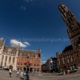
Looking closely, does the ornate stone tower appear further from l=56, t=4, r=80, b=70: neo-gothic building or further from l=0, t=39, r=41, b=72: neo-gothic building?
l=0, t=39, r=41, b=72: neo-gothic building

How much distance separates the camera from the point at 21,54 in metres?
57.0

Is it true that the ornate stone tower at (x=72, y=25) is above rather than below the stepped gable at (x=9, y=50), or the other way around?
above

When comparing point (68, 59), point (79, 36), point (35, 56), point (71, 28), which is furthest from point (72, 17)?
point (35, 56)

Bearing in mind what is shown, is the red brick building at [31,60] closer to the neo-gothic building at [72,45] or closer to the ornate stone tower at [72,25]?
the neo-gothic building at [72,45]

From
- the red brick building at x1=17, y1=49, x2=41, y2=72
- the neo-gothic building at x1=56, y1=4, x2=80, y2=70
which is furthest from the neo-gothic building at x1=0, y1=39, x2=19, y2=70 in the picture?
the neo-gothic building at x1=56, y1=4, x2=80, y2=70

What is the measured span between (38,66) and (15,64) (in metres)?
16.3

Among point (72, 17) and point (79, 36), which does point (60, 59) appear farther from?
point (72, 17)

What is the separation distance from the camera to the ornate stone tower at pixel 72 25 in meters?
40.8

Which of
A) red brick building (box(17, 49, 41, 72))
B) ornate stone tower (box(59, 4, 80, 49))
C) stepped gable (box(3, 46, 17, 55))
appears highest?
ornate stone tower (box(59, 4, 80, 49))

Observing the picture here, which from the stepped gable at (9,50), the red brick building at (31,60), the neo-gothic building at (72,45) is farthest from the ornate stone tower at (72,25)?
the stepped gable at (9,50)

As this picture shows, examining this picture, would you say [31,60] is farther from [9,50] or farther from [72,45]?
[72,45]

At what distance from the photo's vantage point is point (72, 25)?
1773 inches

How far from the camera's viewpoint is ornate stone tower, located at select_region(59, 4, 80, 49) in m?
40.8

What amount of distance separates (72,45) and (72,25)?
1162 centimetres
